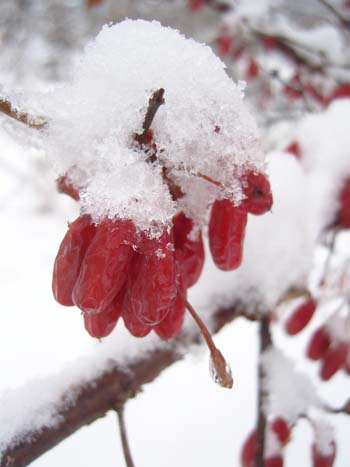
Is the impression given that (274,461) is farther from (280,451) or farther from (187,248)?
(187,248)

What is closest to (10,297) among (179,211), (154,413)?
(154,413)

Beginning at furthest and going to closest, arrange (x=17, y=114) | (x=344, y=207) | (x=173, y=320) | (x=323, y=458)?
(x=344, y=207)
(x=323, y=458)
(x=173, y=320)
(x=17, y=114)

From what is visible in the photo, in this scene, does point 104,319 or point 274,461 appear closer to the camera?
point 104,319

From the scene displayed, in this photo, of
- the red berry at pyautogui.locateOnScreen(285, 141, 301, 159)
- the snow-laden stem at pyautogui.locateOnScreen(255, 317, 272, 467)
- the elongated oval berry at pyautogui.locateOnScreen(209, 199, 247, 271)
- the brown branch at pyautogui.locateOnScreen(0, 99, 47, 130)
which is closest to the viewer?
the brown branch at pyautogui.locateOnScreen(0, 99, 47, 130)

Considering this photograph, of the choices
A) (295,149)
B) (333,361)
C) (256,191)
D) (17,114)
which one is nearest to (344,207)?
(295,149)

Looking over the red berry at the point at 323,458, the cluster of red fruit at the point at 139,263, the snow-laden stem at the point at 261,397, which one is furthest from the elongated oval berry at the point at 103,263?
the red berry at the point at 323,458

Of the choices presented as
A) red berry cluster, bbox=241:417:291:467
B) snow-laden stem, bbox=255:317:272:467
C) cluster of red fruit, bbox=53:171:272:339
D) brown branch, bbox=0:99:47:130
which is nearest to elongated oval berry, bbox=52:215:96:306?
cluster of red fruit, bbox=53:171:272:339

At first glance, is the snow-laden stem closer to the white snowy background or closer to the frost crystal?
the white snowy background
